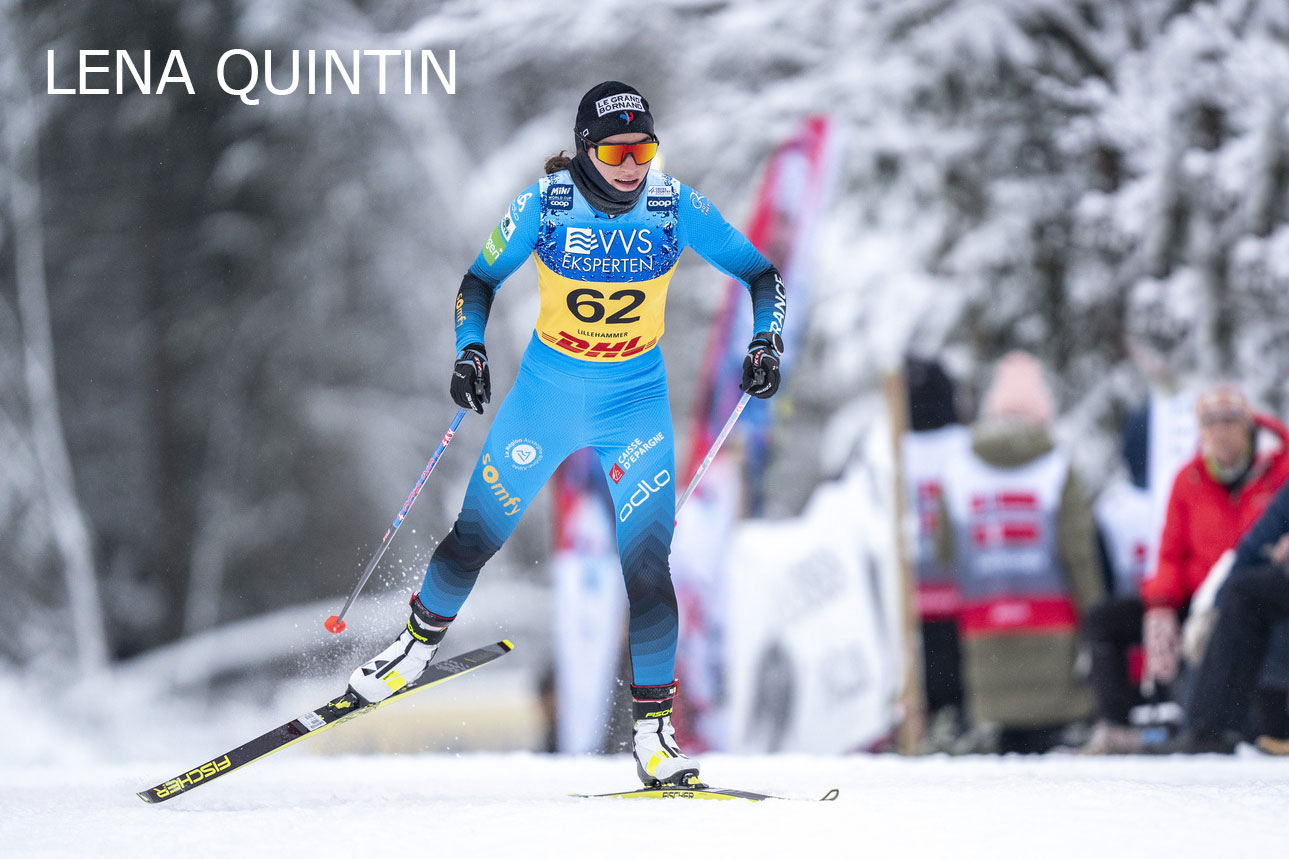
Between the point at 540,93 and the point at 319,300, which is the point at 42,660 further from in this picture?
the point at 540,93

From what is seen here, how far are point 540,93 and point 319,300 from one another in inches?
56.8

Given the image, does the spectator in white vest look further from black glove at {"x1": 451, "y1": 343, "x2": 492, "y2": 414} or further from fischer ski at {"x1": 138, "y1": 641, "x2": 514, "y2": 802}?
black glove at {"x1": 451, "y1": 343, "x2": 492, "y2": 414}

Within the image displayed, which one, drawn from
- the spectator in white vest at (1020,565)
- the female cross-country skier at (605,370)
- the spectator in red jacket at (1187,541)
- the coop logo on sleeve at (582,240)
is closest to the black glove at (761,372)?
the female cross-country skier at (605,370)

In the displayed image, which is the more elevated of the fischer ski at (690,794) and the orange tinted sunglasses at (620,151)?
the orange tinted sunglasses at (620,151)

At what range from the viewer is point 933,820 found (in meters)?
2.53

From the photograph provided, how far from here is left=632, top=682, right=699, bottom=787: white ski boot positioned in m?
3.03

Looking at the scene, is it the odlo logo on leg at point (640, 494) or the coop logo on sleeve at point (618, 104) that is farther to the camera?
the odlo logo on leg at point (640, 494)

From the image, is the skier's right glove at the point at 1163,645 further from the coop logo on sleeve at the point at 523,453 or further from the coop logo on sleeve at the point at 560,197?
the coop logo on sleeve at the point at 560,197

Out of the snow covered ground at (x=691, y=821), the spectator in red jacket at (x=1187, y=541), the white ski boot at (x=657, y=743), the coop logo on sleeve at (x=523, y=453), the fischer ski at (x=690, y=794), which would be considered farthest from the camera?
the spectator in red jacket at (x=1187, y=541)

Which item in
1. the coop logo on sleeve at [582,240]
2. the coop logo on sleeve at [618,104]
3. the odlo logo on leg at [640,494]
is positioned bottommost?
the odlo logo on leg at [640,494]

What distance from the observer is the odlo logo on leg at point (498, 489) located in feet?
10.7

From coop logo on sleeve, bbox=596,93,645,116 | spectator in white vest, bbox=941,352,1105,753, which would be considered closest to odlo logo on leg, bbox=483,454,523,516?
coop logo on sleeve, bbox=596,93,645,116

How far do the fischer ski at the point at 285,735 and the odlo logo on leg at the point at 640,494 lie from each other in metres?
0.79

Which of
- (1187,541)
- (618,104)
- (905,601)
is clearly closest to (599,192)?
(618,104)
